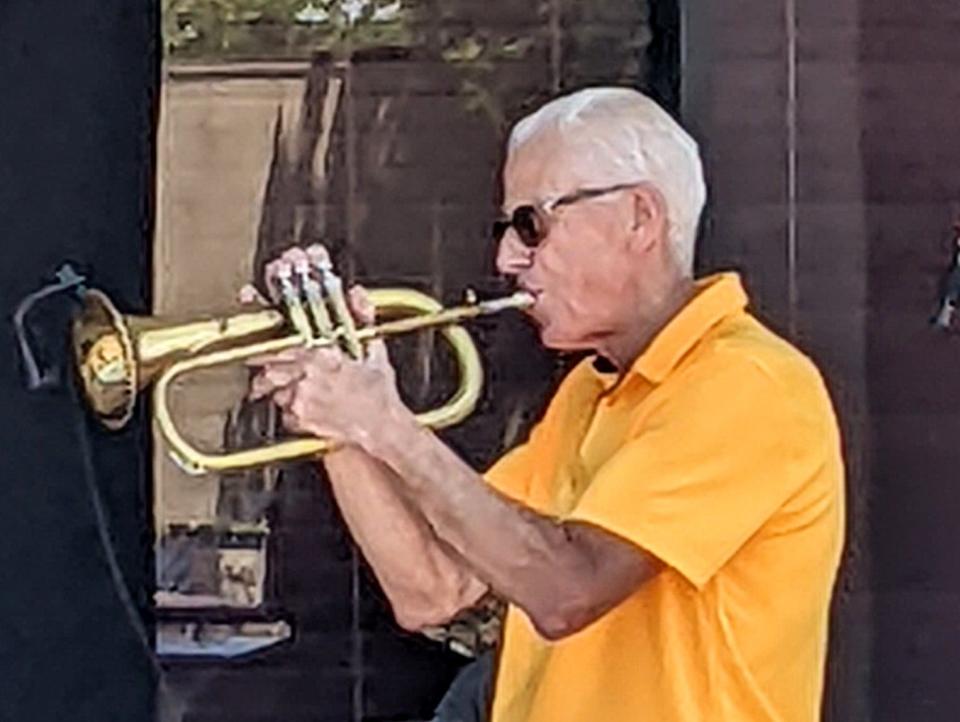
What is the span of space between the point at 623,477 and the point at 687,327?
224 millimetres

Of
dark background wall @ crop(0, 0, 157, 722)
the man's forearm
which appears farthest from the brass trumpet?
dark background wall @ crop(0, 0, 157, 722)

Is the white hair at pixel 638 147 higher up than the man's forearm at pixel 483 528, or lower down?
higher up

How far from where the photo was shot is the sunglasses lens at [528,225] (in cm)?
317

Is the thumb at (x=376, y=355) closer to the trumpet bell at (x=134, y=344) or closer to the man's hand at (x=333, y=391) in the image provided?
the man's hand at (x=333, y=391)

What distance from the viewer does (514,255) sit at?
10.4 feet

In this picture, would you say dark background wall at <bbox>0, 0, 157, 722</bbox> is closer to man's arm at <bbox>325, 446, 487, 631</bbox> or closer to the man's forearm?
man's arm at <bbox>325, 446, 487, 631</bbox>

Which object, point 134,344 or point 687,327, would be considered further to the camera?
point 134,344

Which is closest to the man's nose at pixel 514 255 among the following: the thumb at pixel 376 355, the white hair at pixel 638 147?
the white hair at pixel 638 147

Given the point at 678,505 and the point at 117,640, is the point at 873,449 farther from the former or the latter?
the point at 678,505

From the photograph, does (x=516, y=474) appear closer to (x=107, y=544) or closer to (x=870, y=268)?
(x=107, y=544)

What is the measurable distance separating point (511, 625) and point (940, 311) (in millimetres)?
1646

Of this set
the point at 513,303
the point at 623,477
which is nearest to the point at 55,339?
the point at 513,303

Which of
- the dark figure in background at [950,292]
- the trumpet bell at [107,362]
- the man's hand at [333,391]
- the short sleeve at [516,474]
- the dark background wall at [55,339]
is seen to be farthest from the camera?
the dark figure in background at [950,292]

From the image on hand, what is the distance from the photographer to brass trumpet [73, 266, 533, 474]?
9.93ft
